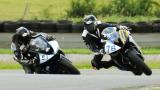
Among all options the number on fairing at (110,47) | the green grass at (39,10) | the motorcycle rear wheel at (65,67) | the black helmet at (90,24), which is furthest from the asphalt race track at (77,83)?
the green grass at (39,10)

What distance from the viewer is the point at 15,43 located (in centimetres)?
1246

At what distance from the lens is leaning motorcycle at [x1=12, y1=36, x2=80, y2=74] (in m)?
12.2

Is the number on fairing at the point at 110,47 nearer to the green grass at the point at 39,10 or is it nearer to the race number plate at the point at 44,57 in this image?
the race number plate at the point at 44,57

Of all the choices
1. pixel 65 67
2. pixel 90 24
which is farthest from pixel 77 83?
pixel 90 24

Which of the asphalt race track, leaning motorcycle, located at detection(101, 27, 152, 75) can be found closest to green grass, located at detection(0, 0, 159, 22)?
leaning motorcycle, located at detection(101, 27, 152, 75)

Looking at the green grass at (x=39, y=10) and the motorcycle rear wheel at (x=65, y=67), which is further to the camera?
the green grass at (x=39, y=10)

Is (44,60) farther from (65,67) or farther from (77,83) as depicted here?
(77,83)

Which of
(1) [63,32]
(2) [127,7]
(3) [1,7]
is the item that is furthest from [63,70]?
(3) [1,7]

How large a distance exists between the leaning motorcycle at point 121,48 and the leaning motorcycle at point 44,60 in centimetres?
102

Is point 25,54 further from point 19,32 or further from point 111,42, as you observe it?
point 111,42

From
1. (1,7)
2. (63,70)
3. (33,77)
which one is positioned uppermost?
(33,77)

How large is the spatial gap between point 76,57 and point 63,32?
8022 mm

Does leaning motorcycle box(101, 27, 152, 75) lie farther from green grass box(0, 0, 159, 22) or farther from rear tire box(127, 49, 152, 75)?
green grass box(0, 0, 159, 22)

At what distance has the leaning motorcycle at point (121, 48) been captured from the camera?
12.6 m
